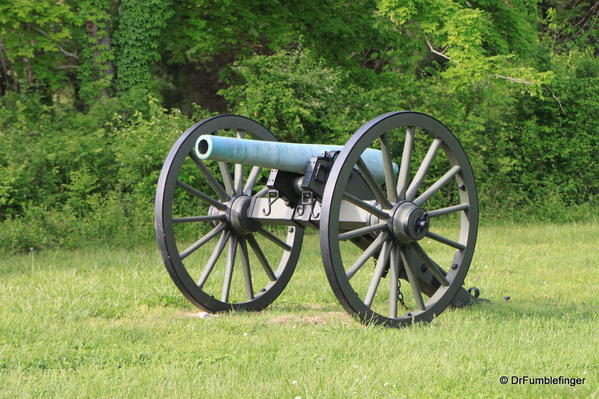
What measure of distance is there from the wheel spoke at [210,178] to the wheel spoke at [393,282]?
1516 millimetres

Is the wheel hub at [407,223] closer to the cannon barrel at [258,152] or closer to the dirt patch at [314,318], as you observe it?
the cannon barrel at [258,152]

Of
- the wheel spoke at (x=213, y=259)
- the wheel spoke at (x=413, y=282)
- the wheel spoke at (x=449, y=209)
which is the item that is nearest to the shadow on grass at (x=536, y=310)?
the wheel spoke at (x=413, y=282)

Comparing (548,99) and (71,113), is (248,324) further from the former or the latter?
(548,99)

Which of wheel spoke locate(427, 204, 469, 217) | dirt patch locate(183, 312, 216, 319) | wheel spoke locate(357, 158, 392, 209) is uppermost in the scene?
wheel spoke locate(357, 158, 392, 209)

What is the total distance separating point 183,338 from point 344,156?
5.40 ft

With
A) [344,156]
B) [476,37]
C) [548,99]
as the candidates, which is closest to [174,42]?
[476,37]

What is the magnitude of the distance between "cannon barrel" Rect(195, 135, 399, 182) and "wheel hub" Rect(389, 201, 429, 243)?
678 mm

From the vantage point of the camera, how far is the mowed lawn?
4.57 m

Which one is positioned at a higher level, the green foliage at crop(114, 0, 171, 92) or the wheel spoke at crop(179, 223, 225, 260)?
the green foliage at crop(114, 0, 171, 92)

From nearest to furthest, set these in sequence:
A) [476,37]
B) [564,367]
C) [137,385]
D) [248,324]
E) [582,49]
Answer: [137,385]
[564,367]
[248,324]
[476,37]
[582,49]

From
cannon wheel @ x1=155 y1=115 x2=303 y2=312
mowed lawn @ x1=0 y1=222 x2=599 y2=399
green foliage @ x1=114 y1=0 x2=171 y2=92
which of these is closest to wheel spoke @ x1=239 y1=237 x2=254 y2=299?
cannon wheel @ x1=155 y1=115 x2=303 y2=312

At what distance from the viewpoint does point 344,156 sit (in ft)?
18.5

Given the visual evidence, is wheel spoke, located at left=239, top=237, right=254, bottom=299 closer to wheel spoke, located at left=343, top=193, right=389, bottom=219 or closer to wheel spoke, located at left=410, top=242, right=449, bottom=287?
wheel spoke, located at left=343, top=193, right=389, bottom=219

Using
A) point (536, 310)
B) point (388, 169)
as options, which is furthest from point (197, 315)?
point (536, 310)
